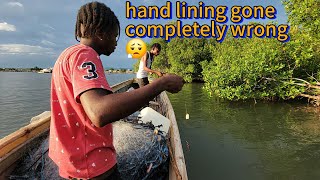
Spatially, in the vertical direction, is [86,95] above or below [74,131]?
above

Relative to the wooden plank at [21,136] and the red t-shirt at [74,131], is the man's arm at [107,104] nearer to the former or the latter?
the red t-shirt at [74,131]

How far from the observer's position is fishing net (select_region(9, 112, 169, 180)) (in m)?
2.93

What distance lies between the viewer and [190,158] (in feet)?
23.0

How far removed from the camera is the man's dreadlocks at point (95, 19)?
131 cm

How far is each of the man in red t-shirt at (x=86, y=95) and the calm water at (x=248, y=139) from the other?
4.94m

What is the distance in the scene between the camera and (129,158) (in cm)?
315

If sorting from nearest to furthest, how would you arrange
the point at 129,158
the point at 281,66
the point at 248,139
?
the point at 129,158 < the point at 248,139 < the point at 281,66

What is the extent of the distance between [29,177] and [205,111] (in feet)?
36.2

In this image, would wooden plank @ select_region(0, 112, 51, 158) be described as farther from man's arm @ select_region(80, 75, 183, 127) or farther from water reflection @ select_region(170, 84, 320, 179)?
water reflection @ select_region(170, 84, 320, 179)

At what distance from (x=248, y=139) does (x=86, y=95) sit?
27.1 feet
